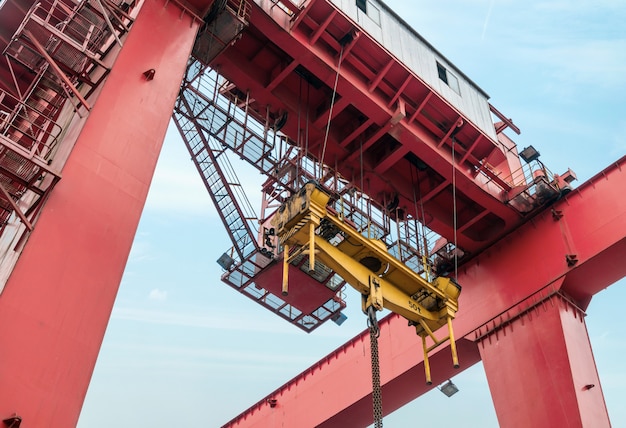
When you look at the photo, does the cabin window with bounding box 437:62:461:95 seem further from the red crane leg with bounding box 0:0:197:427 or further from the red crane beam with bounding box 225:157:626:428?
the red crane leg with bounding box 0:0:197:427

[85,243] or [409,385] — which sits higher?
[409,385]

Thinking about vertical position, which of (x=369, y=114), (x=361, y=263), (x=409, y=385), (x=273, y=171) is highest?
(x=369, y=114)

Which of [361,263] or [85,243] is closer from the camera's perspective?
[85,243]

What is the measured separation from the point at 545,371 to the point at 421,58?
8.08 m

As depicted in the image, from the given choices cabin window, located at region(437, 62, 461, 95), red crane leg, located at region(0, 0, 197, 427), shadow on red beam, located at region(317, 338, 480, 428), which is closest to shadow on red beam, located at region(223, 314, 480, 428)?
shadow on red beam, located at region(317, 338, 480, 428)

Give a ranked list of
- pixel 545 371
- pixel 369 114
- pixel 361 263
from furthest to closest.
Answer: pixel 369 114 < pixel 545 371 < pixel 361 263

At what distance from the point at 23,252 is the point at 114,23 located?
449cm

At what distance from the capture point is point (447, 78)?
663 inches

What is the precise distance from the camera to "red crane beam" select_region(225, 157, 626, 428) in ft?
46.3

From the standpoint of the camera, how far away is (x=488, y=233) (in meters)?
17.7

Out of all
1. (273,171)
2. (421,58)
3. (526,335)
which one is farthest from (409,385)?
(421,58)

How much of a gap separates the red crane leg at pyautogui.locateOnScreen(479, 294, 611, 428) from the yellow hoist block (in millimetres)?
3612

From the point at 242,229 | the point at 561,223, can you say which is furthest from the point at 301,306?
the point at 561,223

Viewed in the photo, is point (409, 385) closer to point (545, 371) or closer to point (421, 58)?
point (545, 371)
